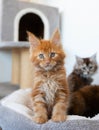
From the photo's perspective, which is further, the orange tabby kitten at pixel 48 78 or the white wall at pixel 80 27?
the white wall at pixel 80 27

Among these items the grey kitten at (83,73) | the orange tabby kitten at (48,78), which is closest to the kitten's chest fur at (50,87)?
the orange tabby kitten at (48,78)

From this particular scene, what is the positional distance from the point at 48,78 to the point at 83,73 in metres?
0.71

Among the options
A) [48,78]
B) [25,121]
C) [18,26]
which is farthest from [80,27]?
[25,121]

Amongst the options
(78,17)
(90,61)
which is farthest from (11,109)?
(78,17)

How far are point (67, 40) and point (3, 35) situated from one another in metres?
0.65

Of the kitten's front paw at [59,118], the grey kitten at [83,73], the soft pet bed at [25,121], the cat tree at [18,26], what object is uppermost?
the cat tree at [18,26]

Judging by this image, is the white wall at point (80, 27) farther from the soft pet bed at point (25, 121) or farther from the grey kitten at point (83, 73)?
the soft pet bed at point (25, 121)

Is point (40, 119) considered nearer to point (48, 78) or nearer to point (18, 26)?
point (48, 78)

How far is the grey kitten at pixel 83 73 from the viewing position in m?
1.82

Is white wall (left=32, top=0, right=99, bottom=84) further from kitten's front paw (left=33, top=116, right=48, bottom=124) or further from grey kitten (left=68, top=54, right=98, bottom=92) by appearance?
kitten's front paw (left=33, top=116, right=48, bottom=124)

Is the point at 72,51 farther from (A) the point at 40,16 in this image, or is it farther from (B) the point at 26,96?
(B) the point at 26,96

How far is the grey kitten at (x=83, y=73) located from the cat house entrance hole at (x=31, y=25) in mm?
845

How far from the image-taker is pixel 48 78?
1.18 meters

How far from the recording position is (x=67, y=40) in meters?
2.49
